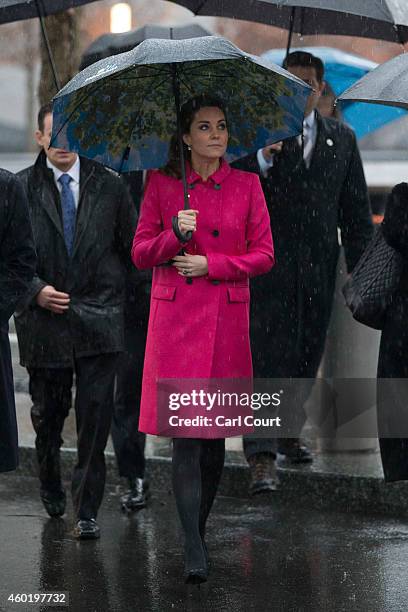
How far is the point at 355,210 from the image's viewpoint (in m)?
8.43

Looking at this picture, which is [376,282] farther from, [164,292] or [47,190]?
[47,190]

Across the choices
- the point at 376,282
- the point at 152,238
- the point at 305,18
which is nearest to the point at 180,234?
the point at 152,238

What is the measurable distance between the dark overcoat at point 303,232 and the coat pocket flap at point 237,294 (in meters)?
1.70

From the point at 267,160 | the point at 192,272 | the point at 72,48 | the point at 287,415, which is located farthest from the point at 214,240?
the point at 72,48

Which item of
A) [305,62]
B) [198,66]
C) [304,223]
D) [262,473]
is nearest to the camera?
[198,66]

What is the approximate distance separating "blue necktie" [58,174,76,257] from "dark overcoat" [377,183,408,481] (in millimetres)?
1791

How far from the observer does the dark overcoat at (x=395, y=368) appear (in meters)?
6.38

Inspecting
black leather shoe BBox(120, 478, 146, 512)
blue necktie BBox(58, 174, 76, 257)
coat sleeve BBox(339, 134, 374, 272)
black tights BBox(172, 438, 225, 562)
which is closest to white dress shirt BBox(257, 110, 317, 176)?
coat sleeve BBox(339, 134, 374, 272)

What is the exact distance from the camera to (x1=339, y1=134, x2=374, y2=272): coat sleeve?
27.6 ft

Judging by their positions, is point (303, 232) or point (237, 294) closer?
point (237, 294)

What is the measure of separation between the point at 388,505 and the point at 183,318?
82.4 inches

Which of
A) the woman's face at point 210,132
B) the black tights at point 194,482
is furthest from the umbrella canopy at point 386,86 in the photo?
the black tights at point 194,482

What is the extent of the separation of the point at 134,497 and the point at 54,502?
1.64 feet

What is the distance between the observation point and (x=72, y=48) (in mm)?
19609
